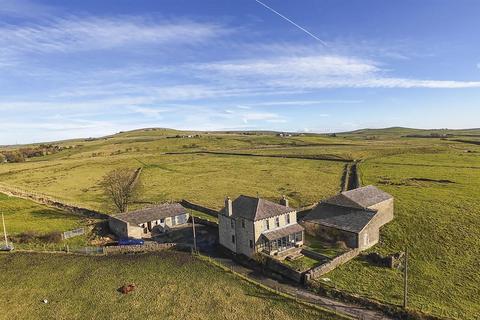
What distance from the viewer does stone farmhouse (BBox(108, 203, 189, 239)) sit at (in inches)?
2186

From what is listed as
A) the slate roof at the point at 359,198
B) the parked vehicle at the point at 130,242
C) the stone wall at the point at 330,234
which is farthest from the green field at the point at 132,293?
the slate roof at the point at 359,198

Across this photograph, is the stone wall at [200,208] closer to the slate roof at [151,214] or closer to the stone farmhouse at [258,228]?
the slate roof at [151,214]

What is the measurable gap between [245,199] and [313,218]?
1240cm

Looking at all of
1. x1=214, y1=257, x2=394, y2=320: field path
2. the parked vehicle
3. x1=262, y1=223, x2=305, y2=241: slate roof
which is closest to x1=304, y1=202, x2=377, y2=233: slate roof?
x1=262, y1=223, x2=305, y2=241: slate roof

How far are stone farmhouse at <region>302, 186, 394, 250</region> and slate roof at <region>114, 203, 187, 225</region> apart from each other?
2360cm

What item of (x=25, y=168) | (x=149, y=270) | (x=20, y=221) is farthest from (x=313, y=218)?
(x=25, y=168)

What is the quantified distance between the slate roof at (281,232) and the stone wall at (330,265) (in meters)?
7.13

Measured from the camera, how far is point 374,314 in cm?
3334

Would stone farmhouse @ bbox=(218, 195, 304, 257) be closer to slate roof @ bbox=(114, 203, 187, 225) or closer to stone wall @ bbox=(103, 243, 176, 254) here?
stone wall @ bbox=(103, 243, 176, 254)

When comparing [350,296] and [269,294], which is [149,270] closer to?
[269,294]

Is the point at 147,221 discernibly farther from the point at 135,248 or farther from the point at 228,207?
the point at 228,207

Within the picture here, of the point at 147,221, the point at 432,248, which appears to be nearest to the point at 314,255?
the point at 432,248

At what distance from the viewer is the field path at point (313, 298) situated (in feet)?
109

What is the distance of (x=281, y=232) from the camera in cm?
4781
